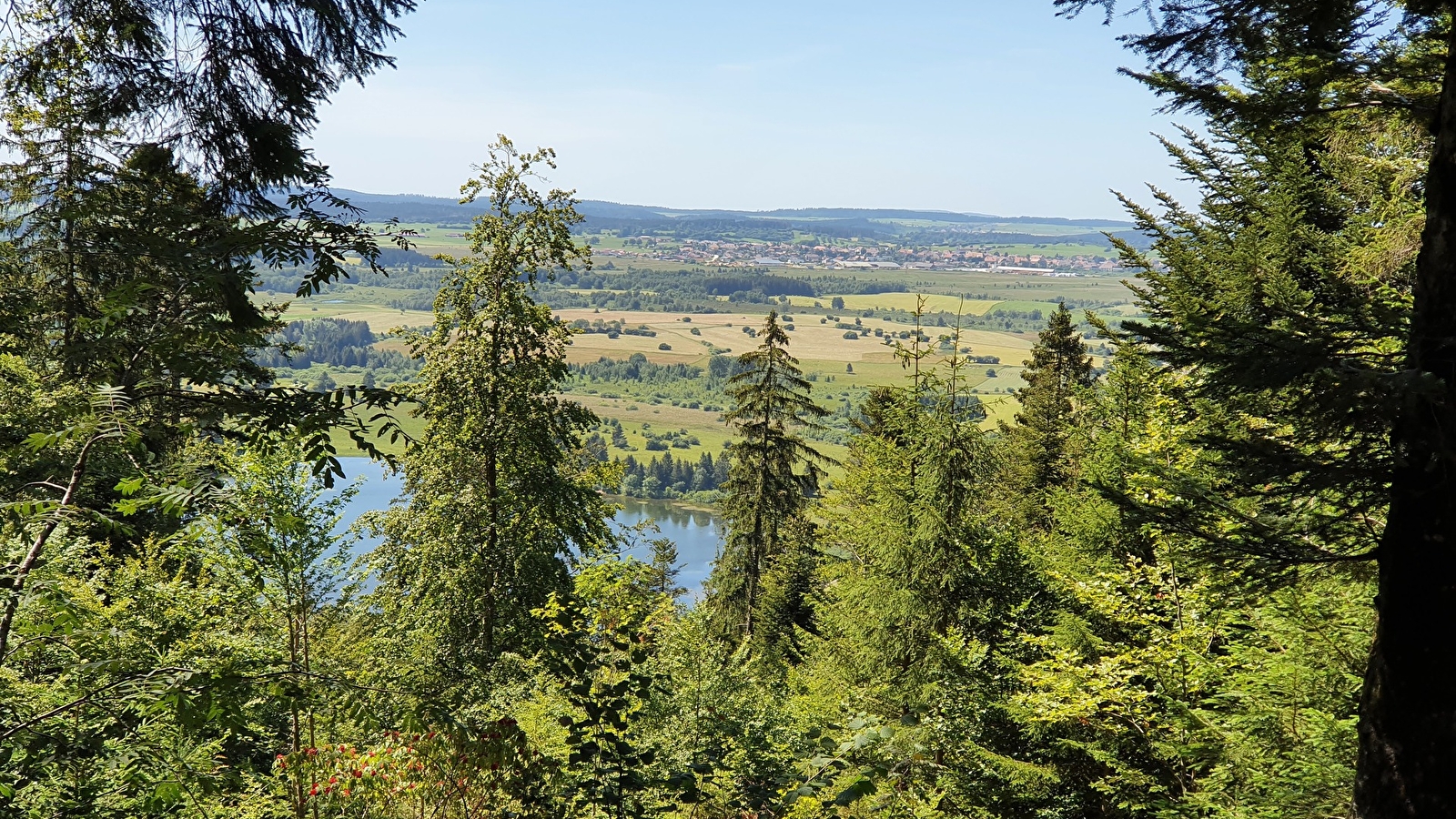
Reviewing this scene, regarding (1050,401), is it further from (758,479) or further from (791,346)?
(791,346)

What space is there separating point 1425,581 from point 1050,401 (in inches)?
972

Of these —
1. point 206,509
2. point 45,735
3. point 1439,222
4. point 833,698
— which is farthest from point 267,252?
point 833,698

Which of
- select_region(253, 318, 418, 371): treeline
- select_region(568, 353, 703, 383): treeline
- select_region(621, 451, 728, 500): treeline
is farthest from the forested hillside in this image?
select_region(568, 353, 703, 383): treeline

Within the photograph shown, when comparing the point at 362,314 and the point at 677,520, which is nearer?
the point at 677,520

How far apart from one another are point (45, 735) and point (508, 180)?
10.5 metres

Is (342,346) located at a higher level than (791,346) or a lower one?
higher

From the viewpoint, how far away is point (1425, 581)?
3.41 m


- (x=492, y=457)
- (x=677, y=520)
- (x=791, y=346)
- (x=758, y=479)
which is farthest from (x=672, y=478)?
(x=492, y=457)

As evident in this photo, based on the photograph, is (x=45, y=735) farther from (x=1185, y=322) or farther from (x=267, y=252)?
(x=1185, y=322)

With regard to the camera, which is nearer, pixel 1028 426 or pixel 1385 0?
pixel 1385 0

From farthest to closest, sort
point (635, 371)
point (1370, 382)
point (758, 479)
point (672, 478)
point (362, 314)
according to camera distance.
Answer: point (362, 314) < point (635, 371) < point (672, 478) < point (758, 479) < point (1370, 382)

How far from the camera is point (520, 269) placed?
13.2 metres

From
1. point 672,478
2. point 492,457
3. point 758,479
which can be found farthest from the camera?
point 672,478

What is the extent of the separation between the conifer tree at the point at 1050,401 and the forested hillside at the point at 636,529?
5341 mm
